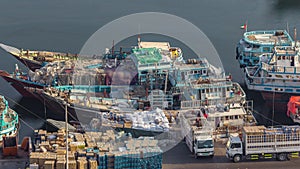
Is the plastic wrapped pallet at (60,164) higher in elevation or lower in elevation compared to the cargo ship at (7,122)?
lower

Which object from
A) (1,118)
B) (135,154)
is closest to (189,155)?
(135,154)

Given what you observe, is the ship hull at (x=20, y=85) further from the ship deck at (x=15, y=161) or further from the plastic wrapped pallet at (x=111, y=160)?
the plastic wrapped pallet at (x=111, y=160)

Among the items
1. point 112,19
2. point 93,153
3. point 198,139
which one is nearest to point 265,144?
point 198,139

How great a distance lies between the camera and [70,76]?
49.1 meters

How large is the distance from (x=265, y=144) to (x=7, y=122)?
600 inches

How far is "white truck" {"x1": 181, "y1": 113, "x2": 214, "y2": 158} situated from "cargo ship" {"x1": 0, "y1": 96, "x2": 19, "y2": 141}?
1011cm

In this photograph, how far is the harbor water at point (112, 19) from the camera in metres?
60.2

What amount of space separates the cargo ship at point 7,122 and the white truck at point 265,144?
13094 mm

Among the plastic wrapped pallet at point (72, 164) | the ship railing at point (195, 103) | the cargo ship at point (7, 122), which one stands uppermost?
the ship railing at point (195, 103)

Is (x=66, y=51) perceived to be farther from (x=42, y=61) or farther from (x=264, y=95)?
(x=264, y=95)

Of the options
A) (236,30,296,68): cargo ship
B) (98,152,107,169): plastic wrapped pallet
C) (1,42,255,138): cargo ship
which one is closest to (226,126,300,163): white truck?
(1,42,255,138): cargo ship

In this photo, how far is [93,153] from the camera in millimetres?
33656

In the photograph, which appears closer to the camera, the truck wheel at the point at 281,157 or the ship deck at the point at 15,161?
the ship deck at the point at 15,161

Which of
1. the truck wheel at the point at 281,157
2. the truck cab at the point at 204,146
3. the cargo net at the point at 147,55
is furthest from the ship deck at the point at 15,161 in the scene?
the cargo net at the point at 147,55
